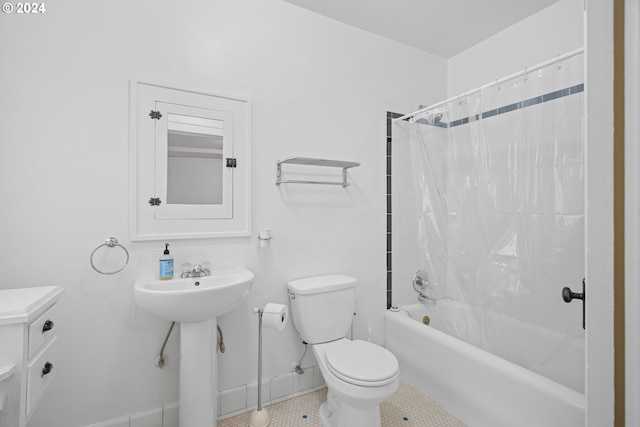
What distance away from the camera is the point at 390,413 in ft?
5.92

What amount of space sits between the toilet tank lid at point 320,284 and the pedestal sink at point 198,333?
1.21ft

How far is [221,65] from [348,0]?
3.04 feet

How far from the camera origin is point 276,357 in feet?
6.38

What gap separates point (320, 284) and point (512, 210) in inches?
46.0

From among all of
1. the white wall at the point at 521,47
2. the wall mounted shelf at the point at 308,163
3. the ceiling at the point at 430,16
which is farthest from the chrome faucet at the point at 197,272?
the white wall at the point at 521,47

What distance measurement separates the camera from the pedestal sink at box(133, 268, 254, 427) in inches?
53.4

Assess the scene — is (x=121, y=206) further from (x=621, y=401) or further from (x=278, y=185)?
(x=621, y=401)

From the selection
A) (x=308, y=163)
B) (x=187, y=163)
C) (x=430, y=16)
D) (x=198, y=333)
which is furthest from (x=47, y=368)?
(x=430, y=16)

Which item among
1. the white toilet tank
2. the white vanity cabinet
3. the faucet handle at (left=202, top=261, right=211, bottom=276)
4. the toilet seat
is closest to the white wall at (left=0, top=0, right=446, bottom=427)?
the faucet handle at (left=202, top=261, right=211, bottom=276)

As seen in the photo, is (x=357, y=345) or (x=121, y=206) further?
(x=357, y=345)

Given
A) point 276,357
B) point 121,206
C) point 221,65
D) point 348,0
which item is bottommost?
point 276,357

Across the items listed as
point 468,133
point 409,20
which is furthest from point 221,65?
point 468,133

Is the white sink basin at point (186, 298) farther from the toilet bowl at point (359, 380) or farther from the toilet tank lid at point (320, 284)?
the toilet bowl at point (359, 380)

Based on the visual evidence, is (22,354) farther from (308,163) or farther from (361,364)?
(308,163)
